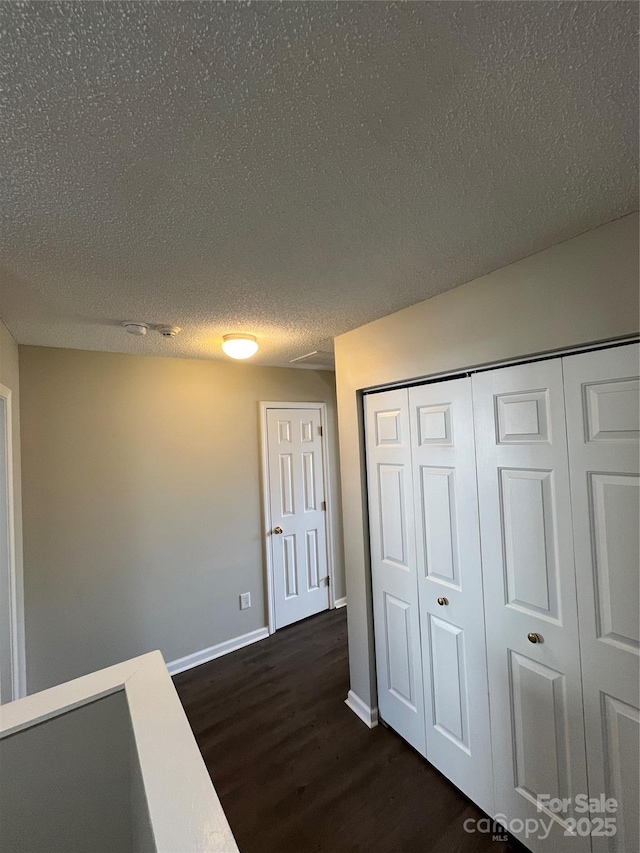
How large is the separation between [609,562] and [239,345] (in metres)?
2.00

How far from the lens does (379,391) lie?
2.15m

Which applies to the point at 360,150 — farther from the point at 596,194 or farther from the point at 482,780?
the point at 482,780

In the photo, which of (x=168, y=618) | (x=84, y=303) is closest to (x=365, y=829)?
(x=168, y=618)

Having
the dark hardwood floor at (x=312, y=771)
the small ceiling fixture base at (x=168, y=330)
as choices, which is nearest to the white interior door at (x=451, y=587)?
the dark hardwood floor at (x=312, y=771)

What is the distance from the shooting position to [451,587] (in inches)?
69.1

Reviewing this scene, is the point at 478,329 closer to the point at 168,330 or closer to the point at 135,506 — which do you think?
the point at 168,330

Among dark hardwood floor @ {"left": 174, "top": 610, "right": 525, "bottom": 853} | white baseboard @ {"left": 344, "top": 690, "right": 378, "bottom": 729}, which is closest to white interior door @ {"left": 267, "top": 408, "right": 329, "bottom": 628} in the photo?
dark hardwood floor @ {"left": 174, "top": 610, "right": 525, "bottom": 853}

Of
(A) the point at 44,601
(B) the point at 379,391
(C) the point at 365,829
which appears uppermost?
(B) the point at 379,391

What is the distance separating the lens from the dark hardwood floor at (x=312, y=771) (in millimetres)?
1573

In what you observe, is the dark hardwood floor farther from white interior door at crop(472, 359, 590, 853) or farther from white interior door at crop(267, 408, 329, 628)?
white interior door at crop(267, 408, 329, 628)

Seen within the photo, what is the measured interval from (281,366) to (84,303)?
1941 mm

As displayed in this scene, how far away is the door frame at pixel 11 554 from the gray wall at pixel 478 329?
1.85 meters

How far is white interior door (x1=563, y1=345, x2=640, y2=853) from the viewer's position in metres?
1.17

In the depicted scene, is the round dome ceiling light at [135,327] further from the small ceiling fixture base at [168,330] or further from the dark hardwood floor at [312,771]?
the dark hardwood floor at [312,771]
